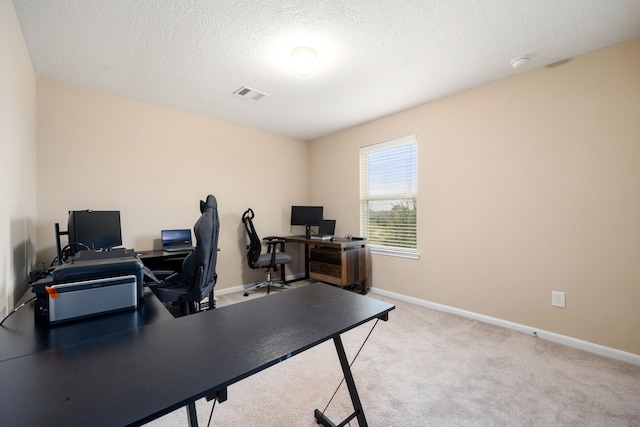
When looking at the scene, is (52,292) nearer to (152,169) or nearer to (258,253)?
(152,169)

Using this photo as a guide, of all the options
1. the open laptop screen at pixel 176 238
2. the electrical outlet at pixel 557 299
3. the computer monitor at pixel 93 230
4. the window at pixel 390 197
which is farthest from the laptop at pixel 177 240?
the electrical outlet at pixel 557 299

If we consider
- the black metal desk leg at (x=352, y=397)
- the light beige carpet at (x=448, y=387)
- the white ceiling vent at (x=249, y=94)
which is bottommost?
the light beige carpet at (x=448, y=387)

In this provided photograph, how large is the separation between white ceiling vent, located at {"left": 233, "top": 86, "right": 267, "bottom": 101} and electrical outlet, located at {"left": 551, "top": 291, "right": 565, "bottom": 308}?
11.5 feet

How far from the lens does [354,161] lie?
418 centimetres

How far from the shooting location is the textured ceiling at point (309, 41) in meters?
1.76

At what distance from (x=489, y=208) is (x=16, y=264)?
4.05 m

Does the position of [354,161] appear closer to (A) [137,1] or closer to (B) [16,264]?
(A) [137,1]

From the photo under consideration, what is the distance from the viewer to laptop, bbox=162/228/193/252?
3.16 metres

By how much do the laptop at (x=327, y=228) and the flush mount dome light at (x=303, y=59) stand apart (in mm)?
2481

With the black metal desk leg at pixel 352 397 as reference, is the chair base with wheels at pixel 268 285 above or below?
below

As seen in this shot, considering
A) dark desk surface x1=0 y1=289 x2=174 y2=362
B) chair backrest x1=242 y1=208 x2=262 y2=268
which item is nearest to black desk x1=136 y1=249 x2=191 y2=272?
chair backrest x1=242 y1=208 x2=262 y2=268

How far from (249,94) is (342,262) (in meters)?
2.37

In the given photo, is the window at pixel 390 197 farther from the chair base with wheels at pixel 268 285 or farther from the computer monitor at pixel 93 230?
the computer monitor at pixel 93 230

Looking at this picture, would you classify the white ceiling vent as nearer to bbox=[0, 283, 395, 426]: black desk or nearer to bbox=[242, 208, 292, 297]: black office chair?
bbox=[242, 208, 292, 297]: black office chair
